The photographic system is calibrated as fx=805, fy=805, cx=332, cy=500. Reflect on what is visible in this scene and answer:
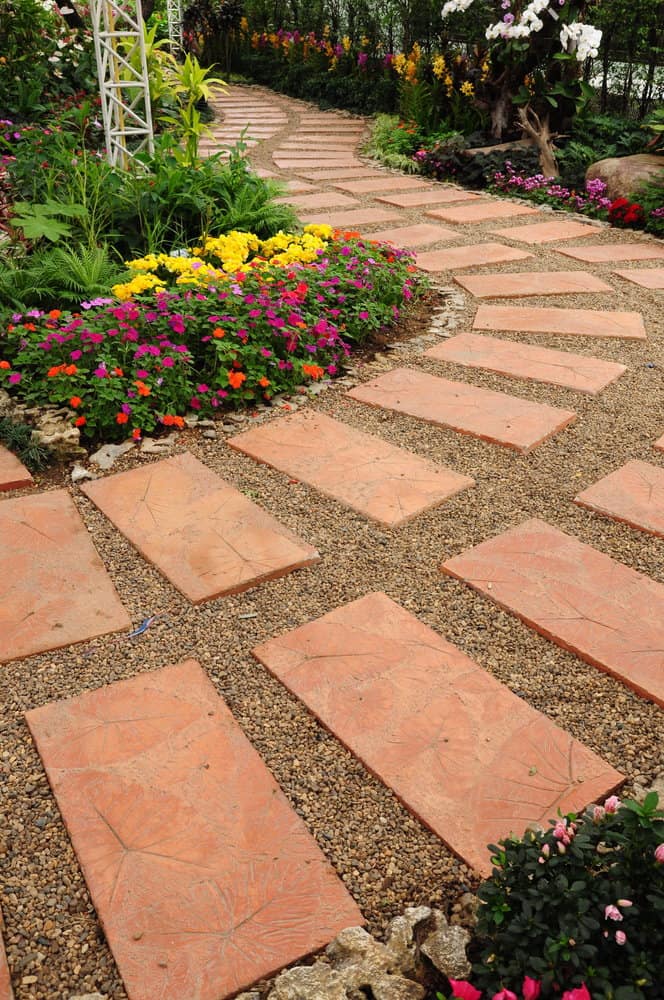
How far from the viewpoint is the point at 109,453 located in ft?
9.48

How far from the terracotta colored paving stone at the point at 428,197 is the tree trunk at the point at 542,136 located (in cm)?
69

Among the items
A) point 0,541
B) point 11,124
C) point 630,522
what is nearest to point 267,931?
point 0,541

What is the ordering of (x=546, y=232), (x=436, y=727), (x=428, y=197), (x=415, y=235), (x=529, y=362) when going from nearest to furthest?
(x=436, y=727) → (x=529, y=362) → (x=415, y=235) → (x=546, y=232) → (x=428, y=197)

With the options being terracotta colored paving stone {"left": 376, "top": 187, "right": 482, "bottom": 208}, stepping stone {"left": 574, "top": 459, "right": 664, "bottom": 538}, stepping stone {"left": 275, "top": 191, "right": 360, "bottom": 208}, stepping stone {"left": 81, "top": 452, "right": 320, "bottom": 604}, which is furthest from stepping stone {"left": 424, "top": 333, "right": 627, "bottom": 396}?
terracotta colored paving stone {"left": 376, "top": 187, "right": 482, "bottom": 208}

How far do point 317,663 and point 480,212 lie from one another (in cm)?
514

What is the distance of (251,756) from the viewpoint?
165cm

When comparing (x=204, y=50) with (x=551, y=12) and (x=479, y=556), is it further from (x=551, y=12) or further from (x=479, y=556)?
(x=479, y=556)

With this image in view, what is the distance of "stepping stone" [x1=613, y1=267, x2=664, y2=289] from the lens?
465 cm

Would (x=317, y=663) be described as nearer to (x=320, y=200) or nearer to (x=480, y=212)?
(x=480, y=212)

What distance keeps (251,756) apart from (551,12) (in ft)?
23.7

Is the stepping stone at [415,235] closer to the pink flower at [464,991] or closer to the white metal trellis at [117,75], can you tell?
the white metal trellis at [117,75]

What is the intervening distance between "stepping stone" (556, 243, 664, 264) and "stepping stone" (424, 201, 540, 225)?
91cm

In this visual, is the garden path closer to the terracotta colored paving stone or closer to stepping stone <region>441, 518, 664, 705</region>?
stepping stone <region>441, 518, 664, 705</region>

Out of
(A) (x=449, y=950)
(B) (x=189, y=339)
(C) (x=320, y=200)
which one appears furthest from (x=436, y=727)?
(C) (x=320, y=200)
